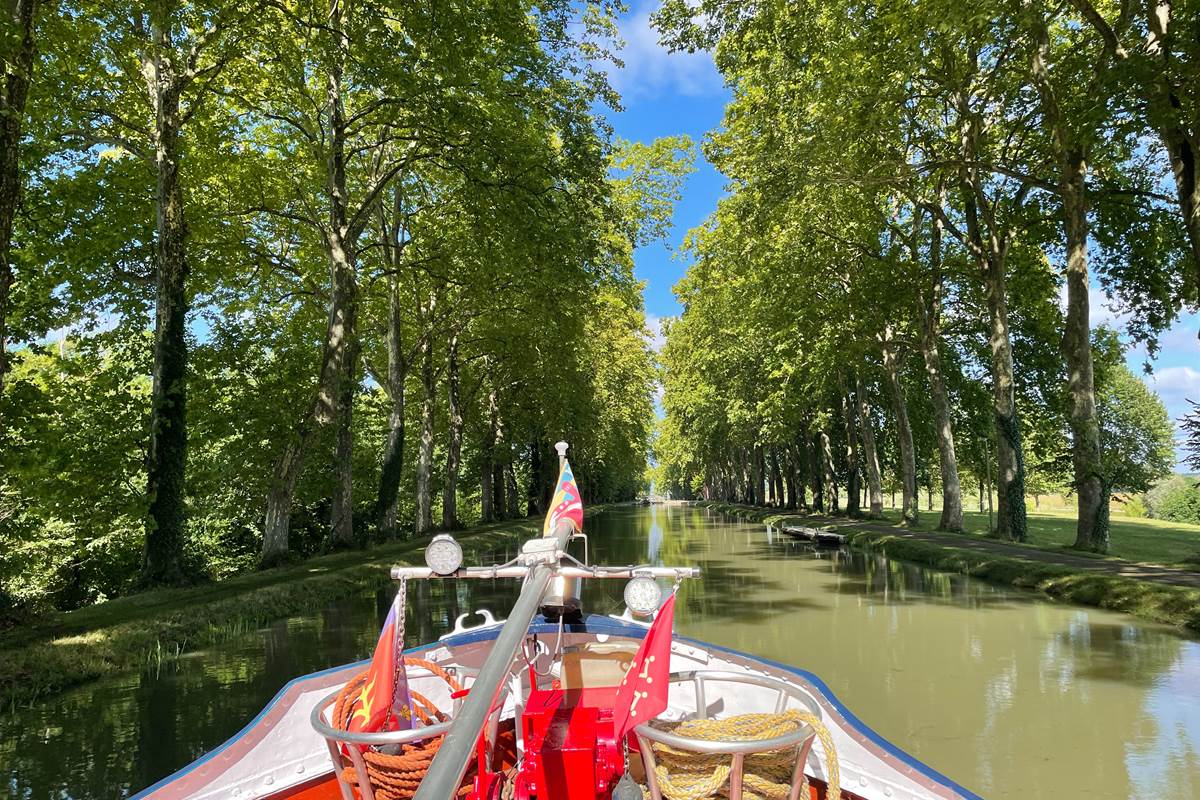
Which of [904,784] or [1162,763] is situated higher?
[904,784]

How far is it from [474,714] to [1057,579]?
1569 centimetres

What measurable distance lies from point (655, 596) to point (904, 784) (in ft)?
4.90

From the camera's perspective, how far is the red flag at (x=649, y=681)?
283 cm

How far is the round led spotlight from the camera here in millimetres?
3279

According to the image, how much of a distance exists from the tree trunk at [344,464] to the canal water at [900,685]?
22.7ft

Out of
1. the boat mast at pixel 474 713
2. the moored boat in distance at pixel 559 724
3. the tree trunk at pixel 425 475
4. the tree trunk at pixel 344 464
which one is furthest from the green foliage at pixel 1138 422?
the boat mast at pixel 474 713

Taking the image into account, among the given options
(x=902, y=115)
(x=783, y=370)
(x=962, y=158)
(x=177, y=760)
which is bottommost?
(x=177, y=760)

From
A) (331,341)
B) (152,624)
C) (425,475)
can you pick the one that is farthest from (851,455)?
(152,624)

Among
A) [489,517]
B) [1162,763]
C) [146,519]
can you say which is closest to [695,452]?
[489,517]

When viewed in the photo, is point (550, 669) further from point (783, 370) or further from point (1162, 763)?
point (783, 370)

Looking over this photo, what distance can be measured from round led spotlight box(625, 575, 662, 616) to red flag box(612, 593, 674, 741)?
29 cm

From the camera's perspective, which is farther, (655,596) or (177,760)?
(177,760)

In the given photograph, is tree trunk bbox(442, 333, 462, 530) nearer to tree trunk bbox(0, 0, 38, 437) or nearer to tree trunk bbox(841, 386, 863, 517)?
tree trunk bbox(841, 386, 863, 517)

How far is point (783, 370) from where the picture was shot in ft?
98.7
